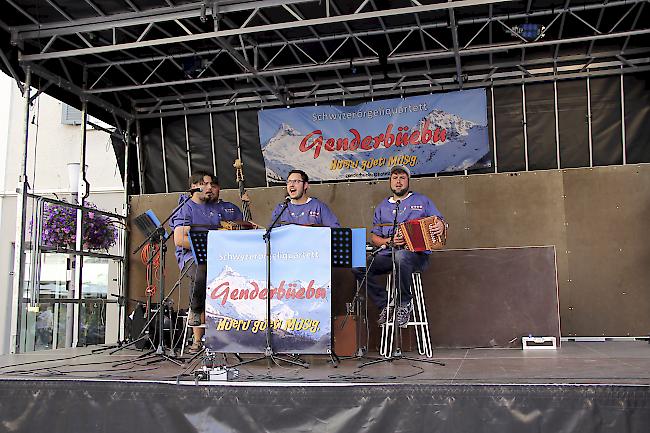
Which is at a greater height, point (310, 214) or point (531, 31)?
point (531, 31)

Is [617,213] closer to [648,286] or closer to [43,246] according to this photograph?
[648,286]

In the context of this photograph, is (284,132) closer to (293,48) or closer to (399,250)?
(293,48)

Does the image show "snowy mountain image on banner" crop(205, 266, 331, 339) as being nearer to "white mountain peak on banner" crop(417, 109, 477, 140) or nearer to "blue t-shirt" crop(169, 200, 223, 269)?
"blue t-shirt" crop(169, 200, 223, 269)

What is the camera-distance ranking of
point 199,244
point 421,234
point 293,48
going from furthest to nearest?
point 293,48, point 421,234, point 199,244

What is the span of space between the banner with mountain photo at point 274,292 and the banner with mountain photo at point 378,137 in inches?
159

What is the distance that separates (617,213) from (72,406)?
20.9 feet

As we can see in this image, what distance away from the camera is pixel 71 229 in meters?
8.01

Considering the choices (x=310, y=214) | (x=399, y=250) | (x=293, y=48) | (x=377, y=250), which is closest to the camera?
(x=377, y=250)

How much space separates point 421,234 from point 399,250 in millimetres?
342

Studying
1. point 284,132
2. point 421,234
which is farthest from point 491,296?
point 284,132

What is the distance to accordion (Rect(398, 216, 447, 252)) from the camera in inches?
213

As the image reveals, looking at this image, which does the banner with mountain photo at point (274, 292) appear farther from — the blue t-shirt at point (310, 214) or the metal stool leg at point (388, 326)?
the blue t-shirt at point (310, 214)

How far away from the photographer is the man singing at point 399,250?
5613 millimetres

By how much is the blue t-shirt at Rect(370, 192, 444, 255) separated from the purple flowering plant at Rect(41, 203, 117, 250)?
4071mm
